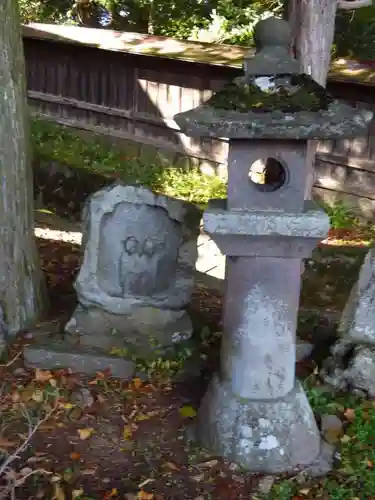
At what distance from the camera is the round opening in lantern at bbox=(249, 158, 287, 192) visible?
14.6 ft

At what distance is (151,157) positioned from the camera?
42.7ft

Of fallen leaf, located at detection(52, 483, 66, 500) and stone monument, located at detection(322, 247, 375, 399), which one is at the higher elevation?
stone monument, located at detection(322, 247, 375, 399)

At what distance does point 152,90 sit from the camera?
12.8 meters

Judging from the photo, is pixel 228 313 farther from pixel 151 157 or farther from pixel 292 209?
pixel 151 157

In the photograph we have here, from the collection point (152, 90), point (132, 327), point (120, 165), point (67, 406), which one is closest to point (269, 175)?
point (132, 327)

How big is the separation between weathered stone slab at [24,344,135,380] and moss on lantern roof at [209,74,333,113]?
268cm

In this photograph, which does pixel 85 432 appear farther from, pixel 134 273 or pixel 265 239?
pixel 265 239

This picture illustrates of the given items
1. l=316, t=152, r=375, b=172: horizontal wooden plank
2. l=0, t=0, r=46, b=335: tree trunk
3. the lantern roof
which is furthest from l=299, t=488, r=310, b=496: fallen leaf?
l=316, t=152, r=375, b=172: horizontal wooden plank

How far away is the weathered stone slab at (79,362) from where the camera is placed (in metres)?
5.90

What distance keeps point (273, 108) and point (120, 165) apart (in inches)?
349

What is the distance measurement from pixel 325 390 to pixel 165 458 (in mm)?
1581

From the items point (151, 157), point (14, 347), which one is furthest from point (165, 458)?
point (151, 157)

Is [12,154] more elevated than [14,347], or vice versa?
[12,154]

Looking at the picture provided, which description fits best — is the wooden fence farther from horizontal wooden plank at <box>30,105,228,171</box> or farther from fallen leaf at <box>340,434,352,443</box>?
fallen leaf at <box>340,434,352,443</box>
